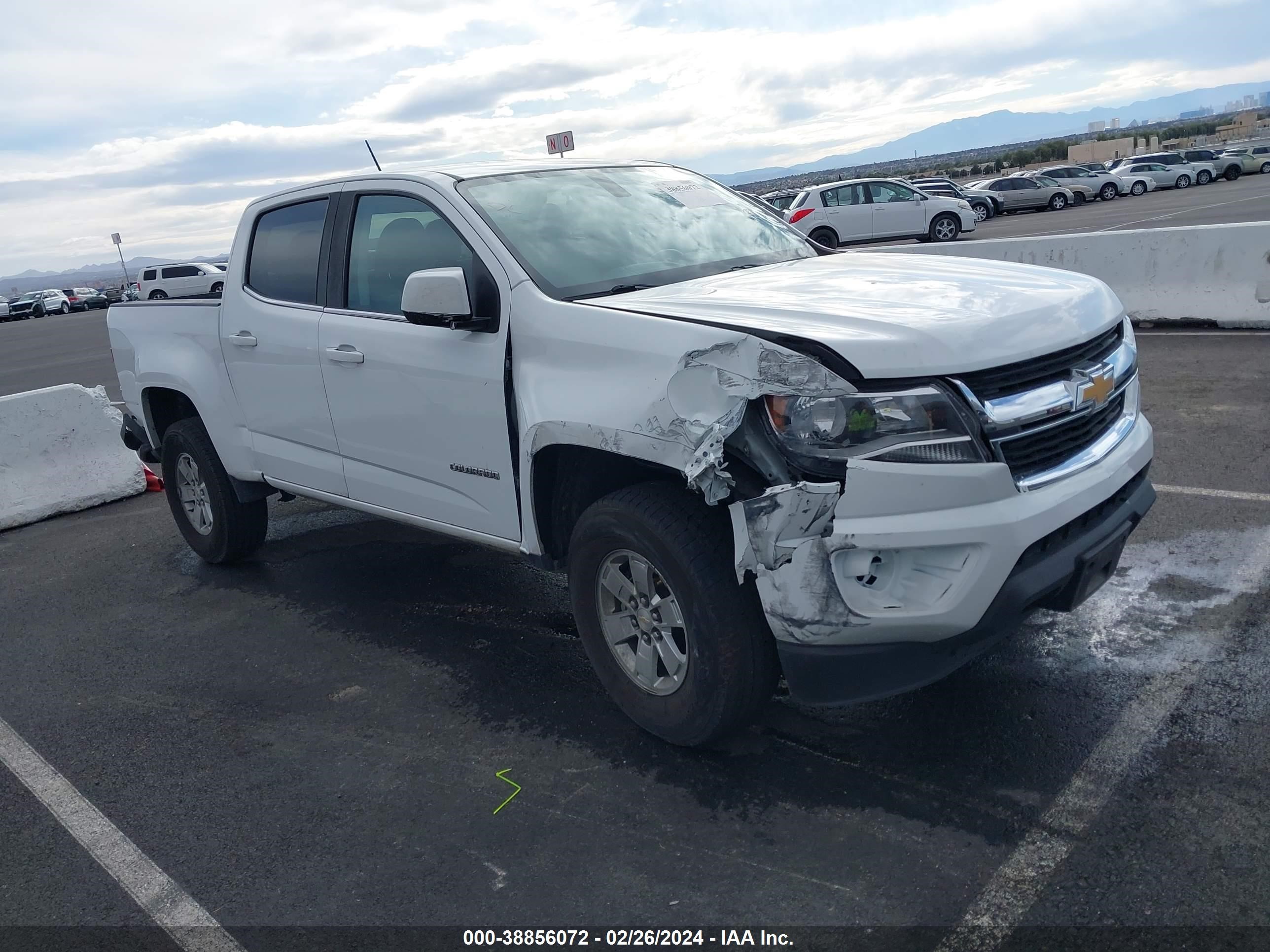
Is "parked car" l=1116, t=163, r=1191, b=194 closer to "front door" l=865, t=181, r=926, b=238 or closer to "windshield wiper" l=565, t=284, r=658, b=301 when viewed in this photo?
"front door" l=865, t=181, r=926, b=238

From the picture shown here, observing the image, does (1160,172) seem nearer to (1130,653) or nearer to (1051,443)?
(1130,653)

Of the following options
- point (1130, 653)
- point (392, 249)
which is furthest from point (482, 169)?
point (1130, 653)

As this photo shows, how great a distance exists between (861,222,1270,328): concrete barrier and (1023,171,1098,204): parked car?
30150 millimetres

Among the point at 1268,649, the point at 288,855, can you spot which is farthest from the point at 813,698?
the point at 1268,649

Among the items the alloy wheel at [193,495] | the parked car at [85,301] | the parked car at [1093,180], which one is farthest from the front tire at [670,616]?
the parked car at [85,301]

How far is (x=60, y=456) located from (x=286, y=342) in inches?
161

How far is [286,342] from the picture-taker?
15.8 ft

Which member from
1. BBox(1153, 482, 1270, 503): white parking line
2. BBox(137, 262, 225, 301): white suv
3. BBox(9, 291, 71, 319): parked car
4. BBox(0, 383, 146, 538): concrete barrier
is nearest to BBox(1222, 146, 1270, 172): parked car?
BBox(137, 262, 225, 301): white suv

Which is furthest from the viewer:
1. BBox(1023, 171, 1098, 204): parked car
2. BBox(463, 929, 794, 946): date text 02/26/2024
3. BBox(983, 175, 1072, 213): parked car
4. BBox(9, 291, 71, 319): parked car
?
BBox(9, 291, 71, 319): parked car

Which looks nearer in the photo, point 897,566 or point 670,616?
point 897,566

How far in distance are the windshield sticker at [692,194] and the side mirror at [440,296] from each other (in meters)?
1.27

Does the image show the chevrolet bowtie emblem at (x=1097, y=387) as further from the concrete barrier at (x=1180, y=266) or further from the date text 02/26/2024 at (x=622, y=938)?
the concrete barrier at (x=1180, y=266)

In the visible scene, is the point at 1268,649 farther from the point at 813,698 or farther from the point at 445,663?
the point at 445,663

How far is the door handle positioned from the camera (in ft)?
14.2
